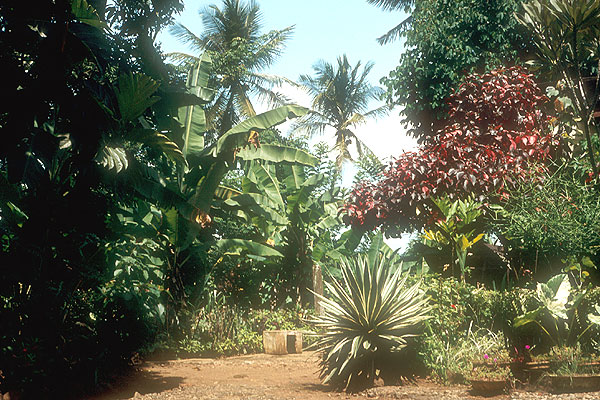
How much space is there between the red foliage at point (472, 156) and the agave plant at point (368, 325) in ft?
9.12

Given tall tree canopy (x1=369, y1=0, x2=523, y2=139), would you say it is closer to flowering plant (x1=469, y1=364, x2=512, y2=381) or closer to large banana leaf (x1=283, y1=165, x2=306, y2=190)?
large banana leaf (x1=283, y1=165, x2=306, y2=190)

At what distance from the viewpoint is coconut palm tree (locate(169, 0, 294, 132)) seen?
893 inches

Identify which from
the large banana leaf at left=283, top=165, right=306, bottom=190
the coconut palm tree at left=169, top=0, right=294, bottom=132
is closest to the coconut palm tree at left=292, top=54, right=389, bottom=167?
the coconut palm tree at left=169, top=0, right=294, bottom=132

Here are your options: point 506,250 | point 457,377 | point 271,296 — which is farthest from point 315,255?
point 457,377

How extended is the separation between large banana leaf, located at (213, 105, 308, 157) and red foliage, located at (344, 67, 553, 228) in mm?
2028

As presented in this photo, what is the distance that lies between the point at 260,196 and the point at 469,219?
16.7 feet

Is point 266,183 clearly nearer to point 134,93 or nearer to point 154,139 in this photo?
point 154,139

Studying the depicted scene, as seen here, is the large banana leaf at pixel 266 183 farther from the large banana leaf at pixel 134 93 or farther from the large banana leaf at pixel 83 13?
the large banana leaf at pixel 83 13

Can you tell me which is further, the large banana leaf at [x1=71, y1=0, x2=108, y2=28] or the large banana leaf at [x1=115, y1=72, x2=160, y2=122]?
the large banana leaf at [x1=71, y1=0, x2=108, y2=28]

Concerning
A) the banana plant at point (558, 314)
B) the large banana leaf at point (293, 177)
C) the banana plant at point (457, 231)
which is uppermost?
the large banana leaf at point (293, 177)

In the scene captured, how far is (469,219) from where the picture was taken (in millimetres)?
8227

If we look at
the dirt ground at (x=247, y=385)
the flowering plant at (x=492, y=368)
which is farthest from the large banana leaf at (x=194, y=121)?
the flowering plant at (x=492, y=368)

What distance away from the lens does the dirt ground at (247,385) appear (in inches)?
253

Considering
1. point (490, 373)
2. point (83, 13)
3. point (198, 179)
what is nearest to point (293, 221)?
point (198, 179)
